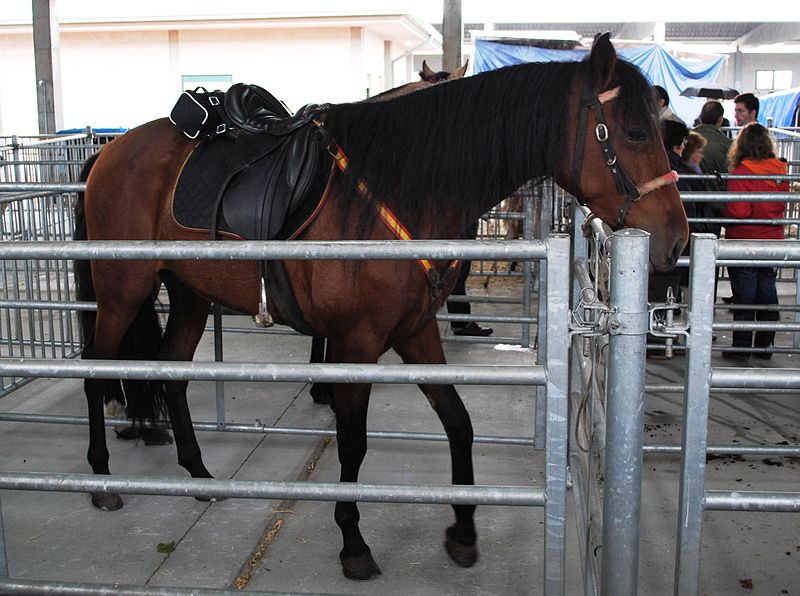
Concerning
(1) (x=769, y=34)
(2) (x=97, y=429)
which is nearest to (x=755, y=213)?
(2) (x=97, y=429)

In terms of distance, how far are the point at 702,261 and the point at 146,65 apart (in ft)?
72.3

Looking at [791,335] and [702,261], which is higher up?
[702,261]

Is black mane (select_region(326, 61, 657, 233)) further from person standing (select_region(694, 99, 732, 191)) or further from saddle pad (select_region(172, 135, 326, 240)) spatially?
person standing (select_region(694, 99, 732, 191))

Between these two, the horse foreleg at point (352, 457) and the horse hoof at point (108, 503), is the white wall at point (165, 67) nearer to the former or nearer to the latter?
the horse hoof at point (108, 503)

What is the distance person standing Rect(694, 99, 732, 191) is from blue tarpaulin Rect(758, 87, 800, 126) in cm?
730

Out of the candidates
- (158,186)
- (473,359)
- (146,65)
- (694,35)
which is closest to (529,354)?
(473,359)

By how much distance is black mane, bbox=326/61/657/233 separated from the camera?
2.99 metres

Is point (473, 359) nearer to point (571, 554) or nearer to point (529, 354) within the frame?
point (529, 354)

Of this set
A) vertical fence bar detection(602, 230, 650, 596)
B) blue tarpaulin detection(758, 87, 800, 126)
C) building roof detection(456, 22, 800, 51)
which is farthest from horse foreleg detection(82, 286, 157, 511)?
building roof detection(456, 22, 800, 51)

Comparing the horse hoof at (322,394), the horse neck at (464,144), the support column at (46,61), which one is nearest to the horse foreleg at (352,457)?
the horse neck at (464,144)

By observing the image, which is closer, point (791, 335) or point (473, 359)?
point (473, 359)

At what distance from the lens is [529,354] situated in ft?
20.9

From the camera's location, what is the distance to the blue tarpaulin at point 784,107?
15633mm

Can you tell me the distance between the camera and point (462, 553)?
330 cm
